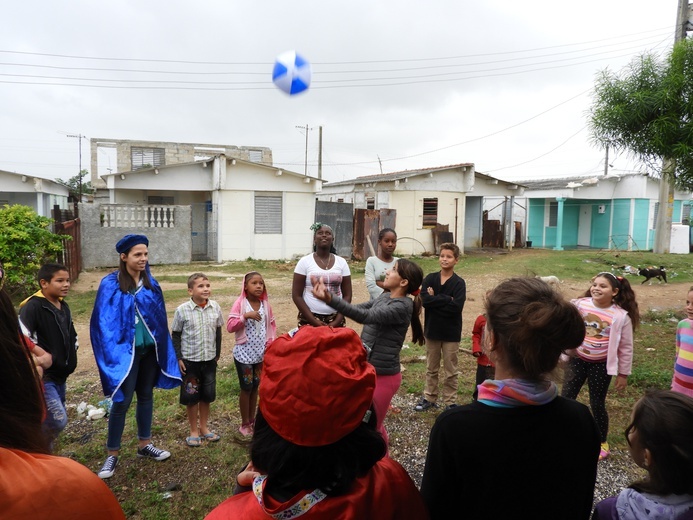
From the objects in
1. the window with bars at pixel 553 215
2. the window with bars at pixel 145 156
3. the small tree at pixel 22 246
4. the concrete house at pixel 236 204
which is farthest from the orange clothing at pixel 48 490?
the window with bars at pixel 145 156

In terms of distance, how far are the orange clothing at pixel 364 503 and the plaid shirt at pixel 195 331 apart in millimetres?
2744

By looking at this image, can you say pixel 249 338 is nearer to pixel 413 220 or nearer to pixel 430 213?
pixel 413 220

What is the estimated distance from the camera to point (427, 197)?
859 inches

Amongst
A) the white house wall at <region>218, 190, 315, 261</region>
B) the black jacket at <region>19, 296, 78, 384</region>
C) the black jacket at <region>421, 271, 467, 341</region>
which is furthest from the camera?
the white house wall at <region>218, 190, 315, 261</region>

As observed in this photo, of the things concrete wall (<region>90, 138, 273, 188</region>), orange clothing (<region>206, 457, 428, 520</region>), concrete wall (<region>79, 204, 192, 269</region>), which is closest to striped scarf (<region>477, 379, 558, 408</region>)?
orange clothing (<region>206, 457, 428, 520</region>)

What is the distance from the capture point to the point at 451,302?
4691 mm

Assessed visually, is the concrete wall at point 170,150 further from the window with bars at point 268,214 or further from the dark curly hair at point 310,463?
the dark curly hair at point 310,463

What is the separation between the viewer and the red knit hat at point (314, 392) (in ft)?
4.41

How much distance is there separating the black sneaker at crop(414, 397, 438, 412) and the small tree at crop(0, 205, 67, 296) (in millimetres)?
8109

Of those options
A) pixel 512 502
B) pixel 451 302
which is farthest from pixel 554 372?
pixel 451 302

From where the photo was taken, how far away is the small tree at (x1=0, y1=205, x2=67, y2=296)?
918 centimetres

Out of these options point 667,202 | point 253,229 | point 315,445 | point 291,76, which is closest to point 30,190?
point 253,229

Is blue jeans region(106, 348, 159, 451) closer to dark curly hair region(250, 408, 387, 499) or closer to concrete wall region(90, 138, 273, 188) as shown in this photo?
dark curly hair region(250, 408, 387, 499)

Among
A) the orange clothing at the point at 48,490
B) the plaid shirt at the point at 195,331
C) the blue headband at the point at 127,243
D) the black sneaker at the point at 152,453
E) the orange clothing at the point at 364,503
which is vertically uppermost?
the blue headband at the point at 127,243
